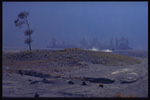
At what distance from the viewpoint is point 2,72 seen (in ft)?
58.0

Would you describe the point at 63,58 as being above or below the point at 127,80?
above

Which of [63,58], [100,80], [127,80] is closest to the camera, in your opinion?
[100,80]

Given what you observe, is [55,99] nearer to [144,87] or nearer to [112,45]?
[144,87]

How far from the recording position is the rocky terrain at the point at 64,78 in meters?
15.1

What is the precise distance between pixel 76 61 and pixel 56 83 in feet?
25.9

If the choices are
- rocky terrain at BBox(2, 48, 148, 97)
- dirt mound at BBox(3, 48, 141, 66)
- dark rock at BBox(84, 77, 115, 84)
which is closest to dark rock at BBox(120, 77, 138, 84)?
rocky terrain at BBox(2, 48, 148, 97)

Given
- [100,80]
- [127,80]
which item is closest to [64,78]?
[100,80]

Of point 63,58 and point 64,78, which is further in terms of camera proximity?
point 63,58

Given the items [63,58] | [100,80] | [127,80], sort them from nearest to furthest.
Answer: [100,80]
[127,80]
[63,58]

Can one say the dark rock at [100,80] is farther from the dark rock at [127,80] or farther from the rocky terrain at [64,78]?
the dark rock at [127,80]

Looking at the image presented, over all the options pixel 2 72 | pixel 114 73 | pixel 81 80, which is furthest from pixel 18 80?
pixel 114 73

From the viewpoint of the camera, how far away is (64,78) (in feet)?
62.3

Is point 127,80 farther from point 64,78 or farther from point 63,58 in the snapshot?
point 63,58

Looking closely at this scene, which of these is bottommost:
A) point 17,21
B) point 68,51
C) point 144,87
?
point 144,87
